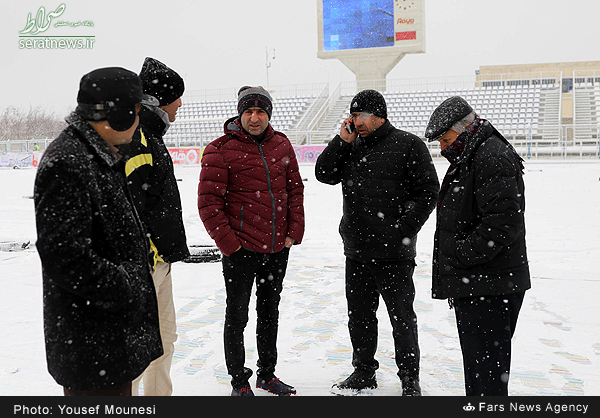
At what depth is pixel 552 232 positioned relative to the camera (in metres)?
7.73

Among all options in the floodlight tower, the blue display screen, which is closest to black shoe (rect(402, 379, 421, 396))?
the floodlight tower

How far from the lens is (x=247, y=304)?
3.03 m

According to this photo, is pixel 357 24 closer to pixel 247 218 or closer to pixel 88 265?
pixel 247 218

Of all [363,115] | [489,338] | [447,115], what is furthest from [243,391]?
[447,115]

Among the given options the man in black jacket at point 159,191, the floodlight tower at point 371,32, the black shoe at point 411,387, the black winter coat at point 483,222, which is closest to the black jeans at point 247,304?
the man in black jacket at point 159,191

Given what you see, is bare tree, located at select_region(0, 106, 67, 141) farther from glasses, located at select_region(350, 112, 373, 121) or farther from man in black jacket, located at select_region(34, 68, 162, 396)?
man in black jacket, located at select_region(34, 68, 162, 396)

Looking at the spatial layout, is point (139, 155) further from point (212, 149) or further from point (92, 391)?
point (92, 391)

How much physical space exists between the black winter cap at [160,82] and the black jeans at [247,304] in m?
0.93

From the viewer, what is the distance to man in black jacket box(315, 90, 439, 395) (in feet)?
9.73

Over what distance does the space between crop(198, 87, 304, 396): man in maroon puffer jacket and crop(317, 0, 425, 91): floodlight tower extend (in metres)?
26.4

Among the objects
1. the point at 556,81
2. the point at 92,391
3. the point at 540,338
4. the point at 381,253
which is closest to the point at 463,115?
the point at 381,253

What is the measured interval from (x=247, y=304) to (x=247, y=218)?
50 cm

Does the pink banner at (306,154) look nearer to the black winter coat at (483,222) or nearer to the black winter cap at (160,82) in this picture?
the black winter cap at (160,82)

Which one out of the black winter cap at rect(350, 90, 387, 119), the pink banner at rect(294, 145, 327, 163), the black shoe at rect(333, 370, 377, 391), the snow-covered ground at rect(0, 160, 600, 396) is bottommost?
the snow-covered ground at rect(0, 160, 600, 396)
